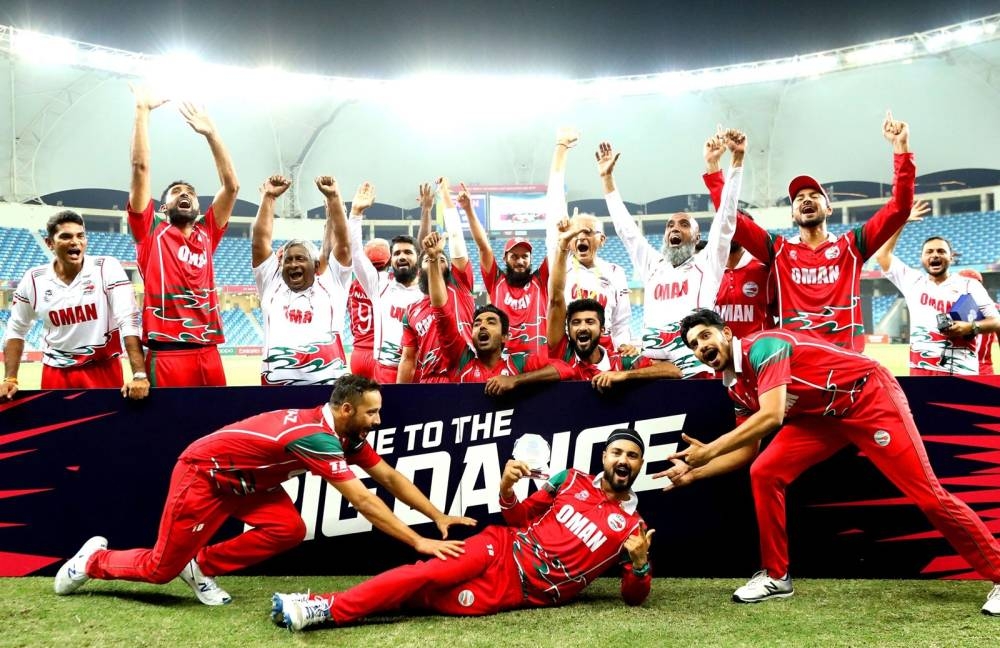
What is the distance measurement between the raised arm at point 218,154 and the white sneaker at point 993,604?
17.0 ft

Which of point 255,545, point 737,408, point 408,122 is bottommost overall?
point 255,545

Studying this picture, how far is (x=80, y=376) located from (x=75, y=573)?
178cm

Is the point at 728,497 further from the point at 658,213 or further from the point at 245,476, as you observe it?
the point at 658,213

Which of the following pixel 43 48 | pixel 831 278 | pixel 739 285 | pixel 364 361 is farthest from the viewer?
pixel 43 48

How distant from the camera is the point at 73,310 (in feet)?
17.3

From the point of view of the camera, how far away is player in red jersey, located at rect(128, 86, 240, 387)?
5.15 m

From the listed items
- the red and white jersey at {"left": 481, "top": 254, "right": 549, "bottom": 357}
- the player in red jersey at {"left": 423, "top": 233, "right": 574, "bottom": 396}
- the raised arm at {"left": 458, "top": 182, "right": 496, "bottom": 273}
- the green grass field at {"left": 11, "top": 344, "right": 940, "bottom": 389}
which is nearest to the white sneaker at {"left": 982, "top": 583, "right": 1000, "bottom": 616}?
the player in red jersey at {"left": 423, "top": 233, "right": 574, "bottom": 396}

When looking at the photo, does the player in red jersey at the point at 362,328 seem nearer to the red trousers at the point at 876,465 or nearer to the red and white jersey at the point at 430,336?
the red and white jersey at the point at 430,336

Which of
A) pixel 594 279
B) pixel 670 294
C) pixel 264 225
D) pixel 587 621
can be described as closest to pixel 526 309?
pixel 594 279

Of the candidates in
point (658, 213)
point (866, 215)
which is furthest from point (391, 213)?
point (866, 215)

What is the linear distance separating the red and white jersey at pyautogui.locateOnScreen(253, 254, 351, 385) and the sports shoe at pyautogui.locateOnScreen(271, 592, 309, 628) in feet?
6.73

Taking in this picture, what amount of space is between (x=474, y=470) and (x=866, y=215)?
38.8 m

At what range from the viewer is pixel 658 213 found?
40250 mm

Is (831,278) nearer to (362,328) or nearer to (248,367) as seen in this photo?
(362,328)
